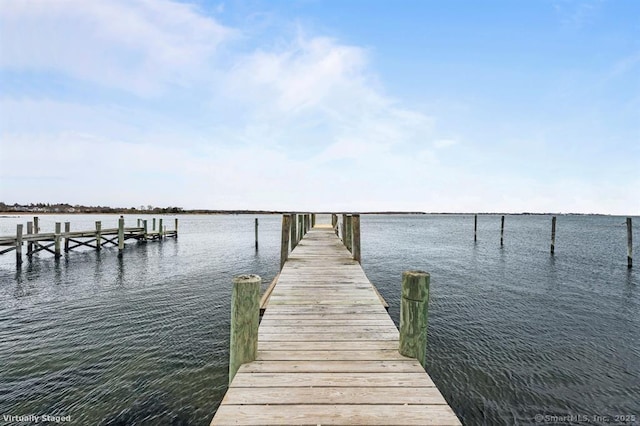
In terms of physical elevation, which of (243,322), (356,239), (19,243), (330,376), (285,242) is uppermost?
(356,239)

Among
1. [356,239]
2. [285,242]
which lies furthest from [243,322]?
[356,239]

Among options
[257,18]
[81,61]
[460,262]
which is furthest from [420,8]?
[81,61]

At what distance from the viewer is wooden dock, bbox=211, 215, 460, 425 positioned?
91.5 inches

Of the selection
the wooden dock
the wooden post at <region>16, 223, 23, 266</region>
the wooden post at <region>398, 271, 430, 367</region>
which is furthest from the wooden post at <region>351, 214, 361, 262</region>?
the wooden post at <region>16, 223, 23, 266</region>

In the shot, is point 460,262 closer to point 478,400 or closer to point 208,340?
point 478,400

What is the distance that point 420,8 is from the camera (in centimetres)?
1394

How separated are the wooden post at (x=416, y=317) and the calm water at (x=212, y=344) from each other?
244cm

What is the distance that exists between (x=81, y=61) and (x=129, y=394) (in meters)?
15.8

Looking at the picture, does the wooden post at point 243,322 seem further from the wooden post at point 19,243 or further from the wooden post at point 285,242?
the wooden post at point 19,243

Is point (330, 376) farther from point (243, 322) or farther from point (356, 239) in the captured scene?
point (356, 239)

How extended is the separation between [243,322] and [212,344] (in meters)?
4.50

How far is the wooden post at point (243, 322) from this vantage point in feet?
10.5

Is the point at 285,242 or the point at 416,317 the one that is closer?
the point at 416,317

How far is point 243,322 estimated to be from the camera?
127 inches
